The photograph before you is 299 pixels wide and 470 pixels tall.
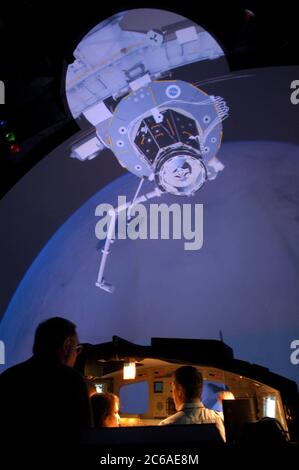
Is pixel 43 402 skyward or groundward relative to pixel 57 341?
groundward

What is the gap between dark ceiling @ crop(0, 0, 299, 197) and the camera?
168 inches

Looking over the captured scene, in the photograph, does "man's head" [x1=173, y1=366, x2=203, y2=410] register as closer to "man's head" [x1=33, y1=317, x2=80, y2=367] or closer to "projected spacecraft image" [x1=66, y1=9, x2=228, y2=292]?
"man's head" [x1=33, y1=317, x2=80, y2=367]

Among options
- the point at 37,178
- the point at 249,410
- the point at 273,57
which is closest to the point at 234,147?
the point at 273,57

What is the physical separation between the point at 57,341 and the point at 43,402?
23 cm

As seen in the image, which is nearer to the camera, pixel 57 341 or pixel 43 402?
pixel 43 402

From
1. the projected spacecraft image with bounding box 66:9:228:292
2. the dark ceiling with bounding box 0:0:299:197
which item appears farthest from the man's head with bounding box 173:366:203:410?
the dark ceiling with bounding box 0:0:299:197

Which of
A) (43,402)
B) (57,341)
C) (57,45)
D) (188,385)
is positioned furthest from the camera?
(57,45)

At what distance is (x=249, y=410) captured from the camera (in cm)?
171

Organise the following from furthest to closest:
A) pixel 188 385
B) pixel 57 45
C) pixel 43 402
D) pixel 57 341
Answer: pixel 57 45 < pixel 188 385 < pixel 57 341 < pixel 43 402

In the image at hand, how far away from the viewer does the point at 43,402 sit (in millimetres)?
1412

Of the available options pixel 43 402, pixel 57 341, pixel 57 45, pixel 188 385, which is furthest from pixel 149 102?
pixel 43 402

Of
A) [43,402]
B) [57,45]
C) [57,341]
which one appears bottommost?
[43,402]

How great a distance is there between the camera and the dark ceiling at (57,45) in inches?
168

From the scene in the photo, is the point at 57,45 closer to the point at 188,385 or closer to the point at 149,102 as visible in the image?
the point at 149,102
